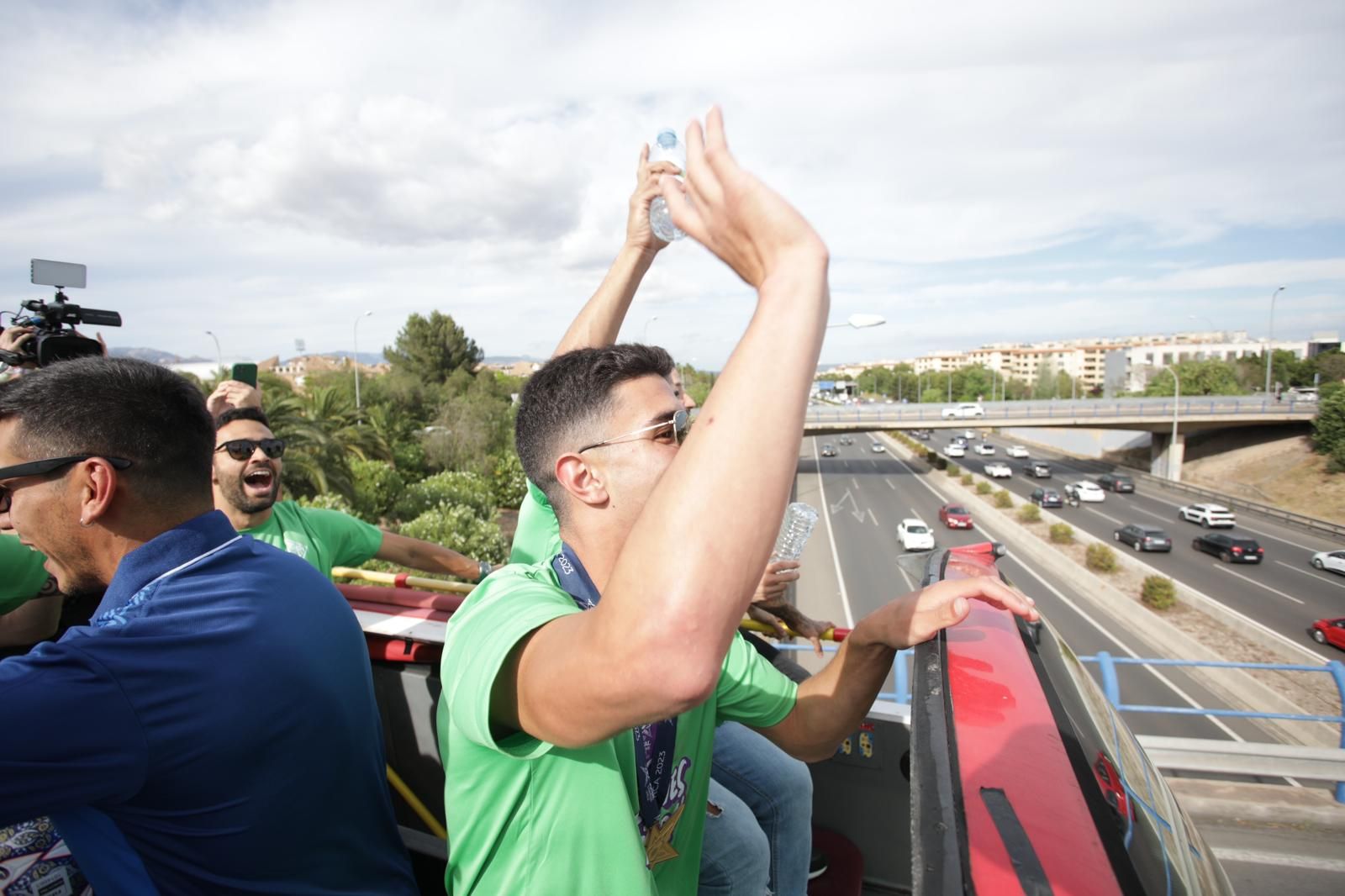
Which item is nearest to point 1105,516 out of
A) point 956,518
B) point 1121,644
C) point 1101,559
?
point 956,518

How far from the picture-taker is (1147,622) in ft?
70.0

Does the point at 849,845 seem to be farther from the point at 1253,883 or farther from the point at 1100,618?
the point at 1100,618

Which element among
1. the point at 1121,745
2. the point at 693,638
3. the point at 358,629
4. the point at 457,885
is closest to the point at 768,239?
the point at 693,638

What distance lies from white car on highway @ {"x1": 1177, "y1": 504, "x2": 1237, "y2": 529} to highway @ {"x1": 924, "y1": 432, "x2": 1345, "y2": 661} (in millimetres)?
345

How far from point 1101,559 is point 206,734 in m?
30.7

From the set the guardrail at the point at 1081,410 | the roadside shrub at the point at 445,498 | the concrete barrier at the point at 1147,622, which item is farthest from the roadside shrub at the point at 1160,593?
the roadside shrub at the point at 445,498

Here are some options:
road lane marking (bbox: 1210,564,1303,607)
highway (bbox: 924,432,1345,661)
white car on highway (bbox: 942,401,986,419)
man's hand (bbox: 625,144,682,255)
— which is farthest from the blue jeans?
white car on highway (bbox: 942,401,986,419)

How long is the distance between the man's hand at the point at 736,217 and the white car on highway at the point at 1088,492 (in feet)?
150

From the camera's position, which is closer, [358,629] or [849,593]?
[358,629]

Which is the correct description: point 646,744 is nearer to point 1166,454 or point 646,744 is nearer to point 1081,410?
point 1166,454

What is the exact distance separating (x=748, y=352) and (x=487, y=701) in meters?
0.67

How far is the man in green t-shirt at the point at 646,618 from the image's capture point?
828 millimetres

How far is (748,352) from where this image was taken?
885 mm

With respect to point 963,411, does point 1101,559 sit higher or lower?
lower
